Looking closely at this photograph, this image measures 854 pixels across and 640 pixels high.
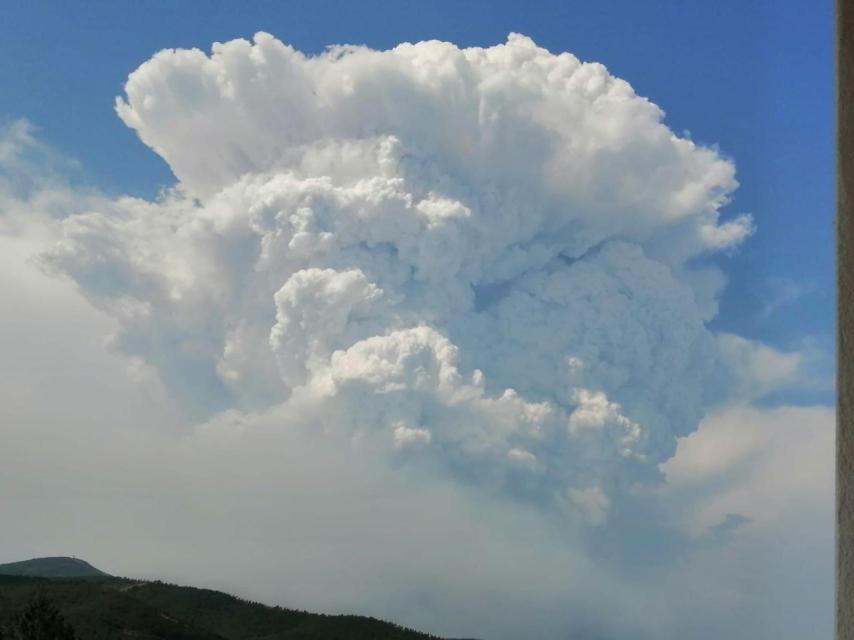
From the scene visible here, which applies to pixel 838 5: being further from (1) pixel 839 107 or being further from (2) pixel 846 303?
(2) pixel 846 303

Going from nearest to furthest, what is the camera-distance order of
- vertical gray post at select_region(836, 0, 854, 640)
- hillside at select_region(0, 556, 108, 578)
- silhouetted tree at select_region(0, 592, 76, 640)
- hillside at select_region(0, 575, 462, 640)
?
vertical gray post at select_region(836, 0, 854, 640)
silhouetted tree at select_region(0, 592, 76, 640)
hillside at select_region(0, 575, 462, 640)
hillside at select_region(0, 556, 108, 578)

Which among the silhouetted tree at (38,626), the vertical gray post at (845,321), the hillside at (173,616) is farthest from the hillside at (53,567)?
the vertical gray post at (845,321)

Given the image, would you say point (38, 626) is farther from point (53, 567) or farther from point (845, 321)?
point (53, 567)

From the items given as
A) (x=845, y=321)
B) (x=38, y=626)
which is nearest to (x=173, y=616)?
Result: (x=38, y=626)

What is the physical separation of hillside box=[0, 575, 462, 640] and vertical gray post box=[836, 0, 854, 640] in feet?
55.4

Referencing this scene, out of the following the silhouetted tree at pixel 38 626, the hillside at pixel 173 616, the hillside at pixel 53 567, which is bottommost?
the silhouetted tree at pixel 38 626

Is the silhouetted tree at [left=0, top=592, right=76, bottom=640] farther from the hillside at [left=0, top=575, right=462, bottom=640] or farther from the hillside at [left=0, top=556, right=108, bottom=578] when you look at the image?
the hillside at [left=0, top=556, right=108, bottom=578]

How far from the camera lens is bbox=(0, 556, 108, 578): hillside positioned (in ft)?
131

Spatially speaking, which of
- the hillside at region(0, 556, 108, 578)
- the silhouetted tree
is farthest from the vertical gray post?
the hillside at region(0, 556, 108, 578)

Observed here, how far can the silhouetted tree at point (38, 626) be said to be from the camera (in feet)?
25.7

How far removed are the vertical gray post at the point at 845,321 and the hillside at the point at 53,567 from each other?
42.1 m

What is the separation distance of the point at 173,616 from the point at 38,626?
14.9m

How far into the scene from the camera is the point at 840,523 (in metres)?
0.95

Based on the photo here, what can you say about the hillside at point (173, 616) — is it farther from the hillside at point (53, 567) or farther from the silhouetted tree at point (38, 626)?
the hillside at point (53, 567)
